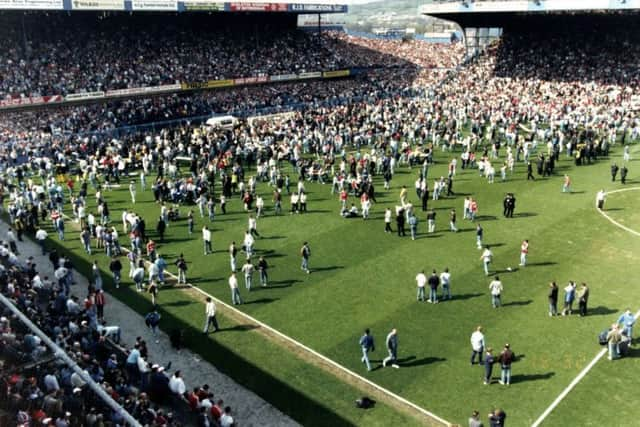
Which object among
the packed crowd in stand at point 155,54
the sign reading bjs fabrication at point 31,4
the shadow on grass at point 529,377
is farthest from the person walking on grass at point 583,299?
the sign reading bjs fabrication at point 31,4

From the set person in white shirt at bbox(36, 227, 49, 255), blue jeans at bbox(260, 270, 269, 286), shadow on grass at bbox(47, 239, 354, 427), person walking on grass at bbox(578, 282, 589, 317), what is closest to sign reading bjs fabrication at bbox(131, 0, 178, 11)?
person in white shirt at bbox(36, 227, 49, 255)

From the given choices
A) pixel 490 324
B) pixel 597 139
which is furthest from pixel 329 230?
pixel 597 139

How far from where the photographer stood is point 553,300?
740 inches

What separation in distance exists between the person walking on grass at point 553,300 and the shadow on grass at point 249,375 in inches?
322

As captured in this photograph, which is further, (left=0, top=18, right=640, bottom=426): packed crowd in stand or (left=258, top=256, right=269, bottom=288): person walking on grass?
(left=0, top=18, right=640, bottom=426): packed crowd in stand

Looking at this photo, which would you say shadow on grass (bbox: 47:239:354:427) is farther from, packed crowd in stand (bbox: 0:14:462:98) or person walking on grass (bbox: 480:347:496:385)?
packed crowd in stand (bbox: 0:14:462:98)

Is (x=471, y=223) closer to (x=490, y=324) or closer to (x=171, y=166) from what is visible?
(x=490, y=324)

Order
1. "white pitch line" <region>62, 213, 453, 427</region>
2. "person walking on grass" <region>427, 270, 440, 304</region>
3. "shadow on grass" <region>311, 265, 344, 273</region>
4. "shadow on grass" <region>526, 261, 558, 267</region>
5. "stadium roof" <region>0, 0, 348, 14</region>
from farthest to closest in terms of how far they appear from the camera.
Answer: "stadium roof" <region>0, 0, 348, 14</region>
"shadow on grass" <region>311, 265, 344, 273</region>
"shadow on grass" <region>526, 261, 558, 267</region>
"person walking on grass" <region>427, 270, 440, 304</region>
"white pitch line" <region>62, 213, 453, 427</region>

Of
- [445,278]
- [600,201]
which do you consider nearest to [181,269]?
[445,278]

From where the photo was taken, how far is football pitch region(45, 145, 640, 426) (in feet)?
50.3

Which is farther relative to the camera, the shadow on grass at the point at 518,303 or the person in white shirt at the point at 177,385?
the shadow on grass at the point at 518,303

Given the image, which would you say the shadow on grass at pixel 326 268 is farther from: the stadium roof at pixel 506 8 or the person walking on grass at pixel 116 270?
the stadium roof at pixel 506 8

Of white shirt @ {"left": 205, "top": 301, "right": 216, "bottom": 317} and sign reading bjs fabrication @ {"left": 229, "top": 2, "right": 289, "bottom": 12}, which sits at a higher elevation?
sign reading bjs fabrication @ {"left": 229, "top": 2, "right": 289, "bottom": 12}

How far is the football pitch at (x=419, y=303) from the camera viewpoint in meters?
15.3
